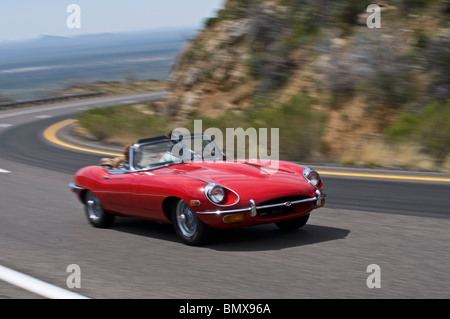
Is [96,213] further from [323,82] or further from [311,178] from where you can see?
[323,82]

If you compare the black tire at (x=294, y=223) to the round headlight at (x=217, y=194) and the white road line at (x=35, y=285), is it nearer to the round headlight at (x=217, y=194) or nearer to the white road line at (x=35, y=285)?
the round headlight at (x=217, y=194)

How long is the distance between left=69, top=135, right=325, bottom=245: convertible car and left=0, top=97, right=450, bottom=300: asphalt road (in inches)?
11.8

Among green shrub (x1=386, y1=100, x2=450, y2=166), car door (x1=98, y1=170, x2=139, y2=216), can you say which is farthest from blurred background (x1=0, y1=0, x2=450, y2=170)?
car door (x1=98, y1=170, x2=139, y2=216)

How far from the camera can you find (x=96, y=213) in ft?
30.1

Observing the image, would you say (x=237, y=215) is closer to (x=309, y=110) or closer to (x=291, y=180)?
(x=291, y=180)

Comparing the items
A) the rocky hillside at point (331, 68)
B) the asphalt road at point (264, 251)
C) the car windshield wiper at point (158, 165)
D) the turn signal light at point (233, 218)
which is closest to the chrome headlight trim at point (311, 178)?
the asphalt road at point (264, 251)

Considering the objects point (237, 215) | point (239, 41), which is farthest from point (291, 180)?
point (239, 41)

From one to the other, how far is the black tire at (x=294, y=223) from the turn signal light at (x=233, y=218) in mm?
1105

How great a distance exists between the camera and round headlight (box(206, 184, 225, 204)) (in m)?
7.12

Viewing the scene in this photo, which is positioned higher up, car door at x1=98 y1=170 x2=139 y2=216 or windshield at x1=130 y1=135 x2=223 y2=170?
windshield at x1=130 y1=135 x2=223 y2=170

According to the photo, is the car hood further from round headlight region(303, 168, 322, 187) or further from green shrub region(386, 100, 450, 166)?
green shrub region(386, 100, 450, 166)

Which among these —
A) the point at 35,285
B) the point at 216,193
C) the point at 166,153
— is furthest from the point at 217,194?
the point at 35,285

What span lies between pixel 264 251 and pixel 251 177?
897 mm

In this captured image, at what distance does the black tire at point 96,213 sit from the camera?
9011mm
